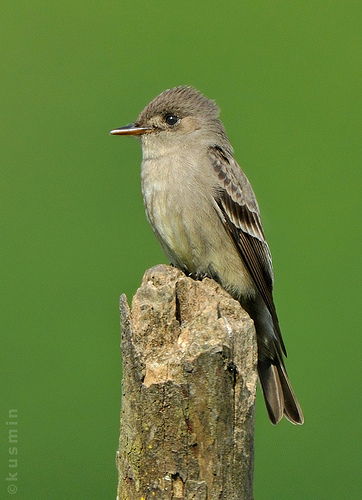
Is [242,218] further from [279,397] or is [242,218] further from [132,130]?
[279,397]

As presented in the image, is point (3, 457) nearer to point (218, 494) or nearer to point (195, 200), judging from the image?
point (195, 200)

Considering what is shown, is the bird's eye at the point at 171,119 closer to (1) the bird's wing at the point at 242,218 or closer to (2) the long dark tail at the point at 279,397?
(1) the bird's wing at the point at 242,218

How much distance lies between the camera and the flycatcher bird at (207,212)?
5242 mm

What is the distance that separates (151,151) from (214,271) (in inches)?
41.3

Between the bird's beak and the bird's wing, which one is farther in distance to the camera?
the bird's beak

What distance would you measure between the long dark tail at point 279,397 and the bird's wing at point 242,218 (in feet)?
0.75

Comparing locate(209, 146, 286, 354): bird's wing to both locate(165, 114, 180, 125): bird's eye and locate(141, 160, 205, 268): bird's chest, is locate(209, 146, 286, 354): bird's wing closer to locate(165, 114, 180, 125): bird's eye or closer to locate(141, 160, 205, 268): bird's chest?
locate(141, 160, 205, 268): bird's chest

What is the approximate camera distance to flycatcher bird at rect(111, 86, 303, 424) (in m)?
5.24

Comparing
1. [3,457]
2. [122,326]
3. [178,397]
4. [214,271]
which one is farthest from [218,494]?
[3,457]

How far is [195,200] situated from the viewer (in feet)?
17.3

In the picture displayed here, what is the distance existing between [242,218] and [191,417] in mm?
2695

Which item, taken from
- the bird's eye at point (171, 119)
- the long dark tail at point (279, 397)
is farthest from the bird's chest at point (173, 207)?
the long dark tail at point (279, 397)
